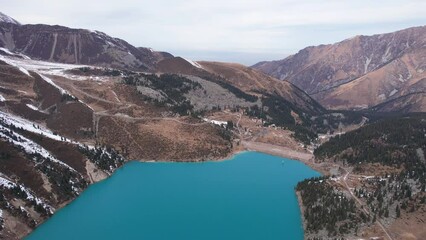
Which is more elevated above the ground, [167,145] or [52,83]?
[52,83]

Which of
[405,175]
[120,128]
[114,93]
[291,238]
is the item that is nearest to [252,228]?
[291,238]

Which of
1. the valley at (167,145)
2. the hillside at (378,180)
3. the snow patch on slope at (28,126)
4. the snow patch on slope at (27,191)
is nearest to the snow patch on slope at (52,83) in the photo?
the valley at (167,145)

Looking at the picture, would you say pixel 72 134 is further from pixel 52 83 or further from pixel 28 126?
pixel 52 83

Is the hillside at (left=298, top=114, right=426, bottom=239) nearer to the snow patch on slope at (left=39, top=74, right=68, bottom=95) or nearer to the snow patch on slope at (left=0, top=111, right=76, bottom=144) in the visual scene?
the snow patch on slope at (left=0, top=111, right=76, bottom=144)

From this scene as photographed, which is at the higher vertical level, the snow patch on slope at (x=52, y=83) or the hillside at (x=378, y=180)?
the snow patch on slope at (x=52, y=83)

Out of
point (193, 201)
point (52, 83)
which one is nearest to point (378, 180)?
point (193, 201)

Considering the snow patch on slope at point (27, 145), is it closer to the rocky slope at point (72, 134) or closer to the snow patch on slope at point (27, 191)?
Result: the rocky slope at point (72, 134)

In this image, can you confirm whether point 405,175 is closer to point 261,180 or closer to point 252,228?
point 261,180

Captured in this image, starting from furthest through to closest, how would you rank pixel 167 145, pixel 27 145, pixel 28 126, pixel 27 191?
pixel 167 145
pixel 28 126
pixel 27 145
pixel 27 191

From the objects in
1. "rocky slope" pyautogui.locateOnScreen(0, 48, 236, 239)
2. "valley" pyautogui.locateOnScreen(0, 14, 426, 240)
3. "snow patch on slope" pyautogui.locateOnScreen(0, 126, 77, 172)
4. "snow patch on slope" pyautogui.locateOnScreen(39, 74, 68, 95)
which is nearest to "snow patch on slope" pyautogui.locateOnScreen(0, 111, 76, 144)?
"rocky slope" pyautogui.locateOnScreen(0, 48, 236, 239)

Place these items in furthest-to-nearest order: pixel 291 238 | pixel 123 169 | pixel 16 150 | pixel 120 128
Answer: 1. pixel 120 128
2. pixel 123 169
3. pixel 16 150
4. pixel 291 238

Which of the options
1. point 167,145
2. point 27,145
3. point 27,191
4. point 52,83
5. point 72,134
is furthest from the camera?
point 52,83
